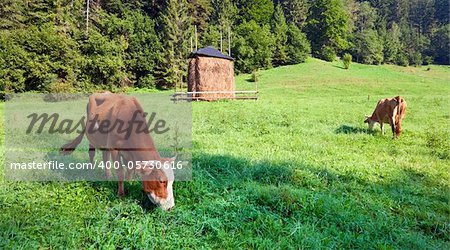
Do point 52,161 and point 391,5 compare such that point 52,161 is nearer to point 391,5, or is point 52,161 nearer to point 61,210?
point 61,210

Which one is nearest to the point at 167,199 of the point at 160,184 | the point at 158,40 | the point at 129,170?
the point at 160,184

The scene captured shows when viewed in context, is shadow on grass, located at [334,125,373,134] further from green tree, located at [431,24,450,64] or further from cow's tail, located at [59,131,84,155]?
green tree, located at [431,24,450,64]

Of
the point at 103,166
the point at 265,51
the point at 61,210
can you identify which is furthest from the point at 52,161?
the point at 265,51

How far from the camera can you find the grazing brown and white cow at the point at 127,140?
3740 mm

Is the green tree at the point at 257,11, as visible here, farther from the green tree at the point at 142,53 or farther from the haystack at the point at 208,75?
the haystack at the point at 208,75

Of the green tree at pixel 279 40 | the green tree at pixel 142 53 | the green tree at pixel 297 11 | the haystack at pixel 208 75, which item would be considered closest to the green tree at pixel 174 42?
the green tree at pixel 142 53

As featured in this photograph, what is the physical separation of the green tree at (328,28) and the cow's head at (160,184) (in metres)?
59.0

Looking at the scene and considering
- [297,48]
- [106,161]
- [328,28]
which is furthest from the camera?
[328,28]

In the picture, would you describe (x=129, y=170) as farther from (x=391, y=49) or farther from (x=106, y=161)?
(x=391, y=49)

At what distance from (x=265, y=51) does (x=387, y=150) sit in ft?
137

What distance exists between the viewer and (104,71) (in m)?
32.0

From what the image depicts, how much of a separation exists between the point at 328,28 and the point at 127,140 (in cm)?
6288

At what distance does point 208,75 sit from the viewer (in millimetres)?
23016

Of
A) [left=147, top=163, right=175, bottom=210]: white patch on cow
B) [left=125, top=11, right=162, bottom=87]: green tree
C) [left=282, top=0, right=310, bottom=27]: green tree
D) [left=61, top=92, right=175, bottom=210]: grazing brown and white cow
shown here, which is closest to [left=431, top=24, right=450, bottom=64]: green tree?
[left=282, top=0, right=310, bottom=27]: green tree
